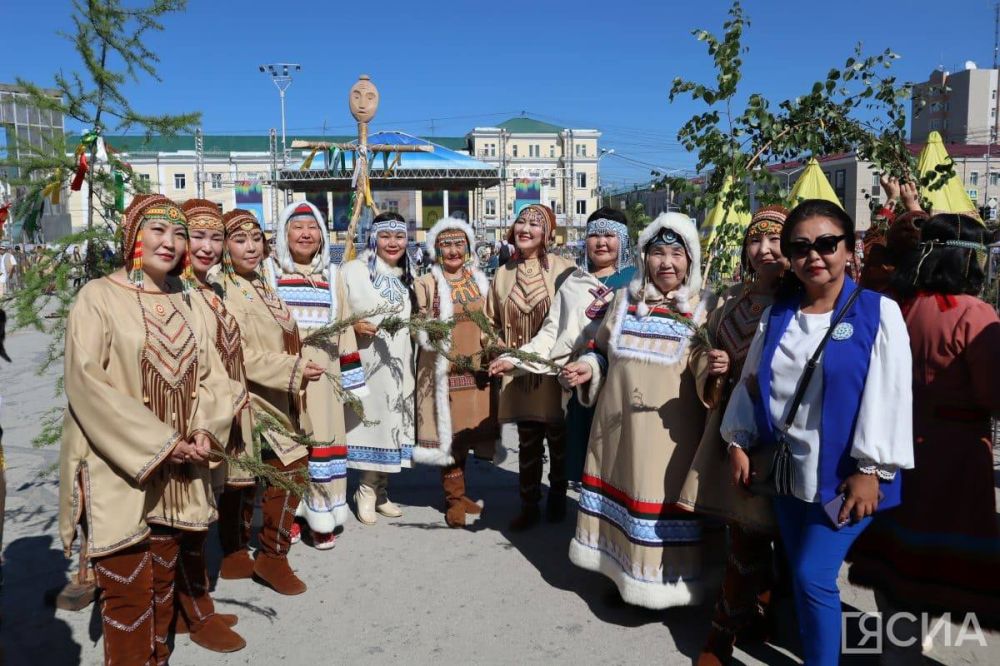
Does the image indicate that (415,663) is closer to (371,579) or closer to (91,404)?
(371,579)

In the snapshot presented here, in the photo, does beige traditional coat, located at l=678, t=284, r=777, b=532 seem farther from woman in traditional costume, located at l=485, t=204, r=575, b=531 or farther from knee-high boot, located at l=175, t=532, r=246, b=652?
knee-high boot, located at l=175, t=532, r=246, b=652

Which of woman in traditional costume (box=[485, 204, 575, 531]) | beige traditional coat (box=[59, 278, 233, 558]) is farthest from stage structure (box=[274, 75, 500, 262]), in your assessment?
beige traditional coat (box=[59, 278, 233, 558])

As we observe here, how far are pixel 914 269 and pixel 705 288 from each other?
0.98 meters

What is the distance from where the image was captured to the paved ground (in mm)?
3330

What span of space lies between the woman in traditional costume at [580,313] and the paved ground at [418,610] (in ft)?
2.42

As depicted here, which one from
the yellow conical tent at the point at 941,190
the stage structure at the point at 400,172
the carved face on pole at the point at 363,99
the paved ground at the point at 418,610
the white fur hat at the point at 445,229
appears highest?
the stage structure at the point at 400,172

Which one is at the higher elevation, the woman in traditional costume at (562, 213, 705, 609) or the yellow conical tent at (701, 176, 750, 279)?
the yellow conical tent at (701, 176, 750, 279)

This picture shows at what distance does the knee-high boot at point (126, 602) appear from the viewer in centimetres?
278

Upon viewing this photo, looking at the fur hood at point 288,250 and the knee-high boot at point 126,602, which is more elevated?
the fur hood at point 288,250

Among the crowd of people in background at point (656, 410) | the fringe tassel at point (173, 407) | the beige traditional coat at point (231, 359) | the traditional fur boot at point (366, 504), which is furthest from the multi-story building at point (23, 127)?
the traditional fur boot at point (366, 504)

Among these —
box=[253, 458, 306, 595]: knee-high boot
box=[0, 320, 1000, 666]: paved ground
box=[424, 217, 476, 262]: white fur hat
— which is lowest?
box=[0, 320, 1000, 666]: paved ground

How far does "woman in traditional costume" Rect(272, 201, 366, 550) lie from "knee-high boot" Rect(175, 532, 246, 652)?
0.87m

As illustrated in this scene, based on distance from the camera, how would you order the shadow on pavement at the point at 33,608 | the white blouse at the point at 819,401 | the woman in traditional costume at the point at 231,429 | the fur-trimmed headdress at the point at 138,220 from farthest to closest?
the shadow on pavement at the point at 33,608 → the woman in traditional costume at the point at 231,429 → the fur-trimmed headdress at the point at 138,220 → the white blouse at the point at 819,401

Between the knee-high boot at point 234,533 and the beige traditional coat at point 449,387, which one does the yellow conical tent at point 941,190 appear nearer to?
the beige traditional coat at point 449,387
